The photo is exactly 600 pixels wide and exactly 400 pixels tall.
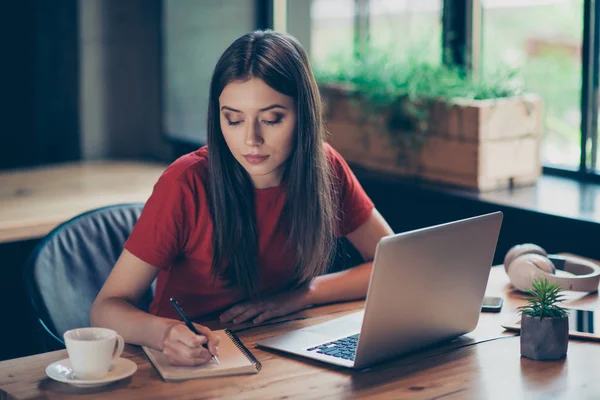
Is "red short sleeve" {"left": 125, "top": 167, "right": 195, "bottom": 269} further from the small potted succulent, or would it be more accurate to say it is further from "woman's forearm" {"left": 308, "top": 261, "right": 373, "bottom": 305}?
the small potted succulent

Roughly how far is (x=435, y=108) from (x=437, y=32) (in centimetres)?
38

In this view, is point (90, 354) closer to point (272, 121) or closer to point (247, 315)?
point (247, 315)

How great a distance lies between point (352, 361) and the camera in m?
1.37

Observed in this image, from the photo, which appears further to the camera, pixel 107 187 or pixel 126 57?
pixel 126 57

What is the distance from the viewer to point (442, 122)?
8.07 feet

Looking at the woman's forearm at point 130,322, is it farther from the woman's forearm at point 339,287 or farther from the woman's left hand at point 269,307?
the woman's forearm at point 339,287

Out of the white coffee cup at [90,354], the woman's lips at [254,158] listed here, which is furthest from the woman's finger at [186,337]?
the woman's lips at [254,158]

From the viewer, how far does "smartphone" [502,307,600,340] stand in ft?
4.89

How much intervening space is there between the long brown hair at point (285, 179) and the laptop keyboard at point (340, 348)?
0.28 meters

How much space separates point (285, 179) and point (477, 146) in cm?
79

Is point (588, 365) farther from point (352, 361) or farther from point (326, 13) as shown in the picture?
point (326, 13)

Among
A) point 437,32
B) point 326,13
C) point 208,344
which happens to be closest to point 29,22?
point 326,13

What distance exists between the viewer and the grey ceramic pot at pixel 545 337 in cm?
138

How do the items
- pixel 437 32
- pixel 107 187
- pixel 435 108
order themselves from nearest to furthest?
pixel 435 108 < pixel 437 32 < pixel 107 187
